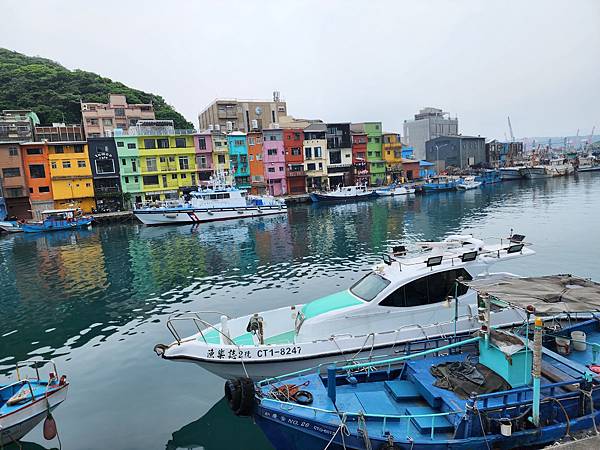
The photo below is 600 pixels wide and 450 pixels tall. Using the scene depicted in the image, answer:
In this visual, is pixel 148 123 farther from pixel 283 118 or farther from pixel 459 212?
pixel 459 212

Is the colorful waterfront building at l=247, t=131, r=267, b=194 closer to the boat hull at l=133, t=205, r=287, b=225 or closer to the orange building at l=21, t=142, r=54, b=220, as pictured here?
the boat hull at l=133, t=205, r=287, b=225

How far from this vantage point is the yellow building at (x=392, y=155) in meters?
84.7

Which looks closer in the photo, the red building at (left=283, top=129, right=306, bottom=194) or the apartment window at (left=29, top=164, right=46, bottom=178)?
the apartment window at (left=29, top=164, right=46, bottom=178)

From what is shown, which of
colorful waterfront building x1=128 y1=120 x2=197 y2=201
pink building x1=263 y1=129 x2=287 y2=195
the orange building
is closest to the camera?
the orange building

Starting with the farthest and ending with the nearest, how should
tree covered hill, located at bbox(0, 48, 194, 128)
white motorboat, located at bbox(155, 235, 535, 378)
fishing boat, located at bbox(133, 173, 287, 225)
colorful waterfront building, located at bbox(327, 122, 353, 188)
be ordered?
1. colorful waterfront building, located at bbox(327, 122, 353, 188)
2. tree covered hill, located at bbox(0, 48, 194, 128)
3. fishing boat, located at bbox(133, 173, 287, 225)
4. white motorboat, located at bbox(155, 235, 535, 378)

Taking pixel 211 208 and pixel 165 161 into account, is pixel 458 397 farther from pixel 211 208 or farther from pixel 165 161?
pixel 165 161

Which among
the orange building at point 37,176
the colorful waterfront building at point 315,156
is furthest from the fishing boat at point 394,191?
the orange building at point 37,176

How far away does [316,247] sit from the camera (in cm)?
3125

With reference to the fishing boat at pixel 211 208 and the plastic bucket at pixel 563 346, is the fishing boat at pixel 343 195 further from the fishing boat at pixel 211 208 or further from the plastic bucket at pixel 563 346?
the plastic bucket at pixel 563 346

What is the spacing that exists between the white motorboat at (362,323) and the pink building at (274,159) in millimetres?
60085

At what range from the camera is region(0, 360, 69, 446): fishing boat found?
8.69m

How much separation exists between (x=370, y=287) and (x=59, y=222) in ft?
163

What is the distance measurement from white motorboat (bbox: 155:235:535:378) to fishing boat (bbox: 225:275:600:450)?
1.37 m

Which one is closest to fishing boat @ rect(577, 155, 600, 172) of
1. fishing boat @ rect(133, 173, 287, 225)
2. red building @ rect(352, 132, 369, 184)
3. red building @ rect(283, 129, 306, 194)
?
red building @ rect(352, 132, 369, 184)
